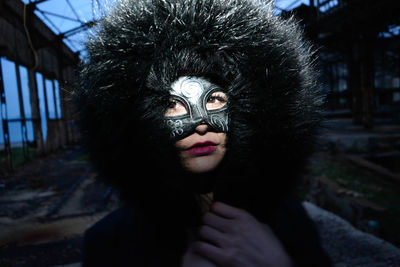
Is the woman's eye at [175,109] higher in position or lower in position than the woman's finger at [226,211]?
higher

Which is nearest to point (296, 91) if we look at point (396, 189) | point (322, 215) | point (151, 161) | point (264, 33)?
point (264, 33)

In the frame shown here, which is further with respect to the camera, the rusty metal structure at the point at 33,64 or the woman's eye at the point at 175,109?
A: the rusty metal structure at the point at 33,64

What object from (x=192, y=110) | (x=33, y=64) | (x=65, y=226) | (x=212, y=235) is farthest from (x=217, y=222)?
(x=33, y=64)

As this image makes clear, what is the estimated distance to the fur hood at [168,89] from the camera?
89 centimetres

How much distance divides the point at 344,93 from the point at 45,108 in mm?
16511

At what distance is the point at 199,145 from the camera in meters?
0.89

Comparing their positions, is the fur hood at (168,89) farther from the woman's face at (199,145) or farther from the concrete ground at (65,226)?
the concrete ground at (65,226)

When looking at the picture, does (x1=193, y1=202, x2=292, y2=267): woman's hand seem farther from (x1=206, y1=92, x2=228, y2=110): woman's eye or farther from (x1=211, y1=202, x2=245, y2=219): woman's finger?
(x1=206, y1=92, x2=228, y2=110): woman's eye

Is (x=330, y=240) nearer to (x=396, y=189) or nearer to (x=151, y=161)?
(x=151, y=161)

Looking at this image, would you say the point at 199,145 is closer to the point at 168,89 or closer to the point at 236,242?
the point at 168,89

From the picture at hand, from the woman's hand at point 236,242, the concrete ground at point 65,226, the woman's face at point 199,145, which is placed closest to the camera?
the woman's hand at point 236,242

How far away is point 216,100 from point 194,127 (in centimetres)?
15

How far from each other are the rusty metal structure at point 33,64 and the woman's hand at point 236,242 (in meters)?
3.56

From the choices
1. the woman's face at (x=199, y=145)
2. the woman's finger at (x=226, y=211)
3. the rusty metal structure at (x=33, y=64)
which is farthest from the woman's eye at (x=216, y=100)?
the rusty metal structure at (x=33, y=64)
